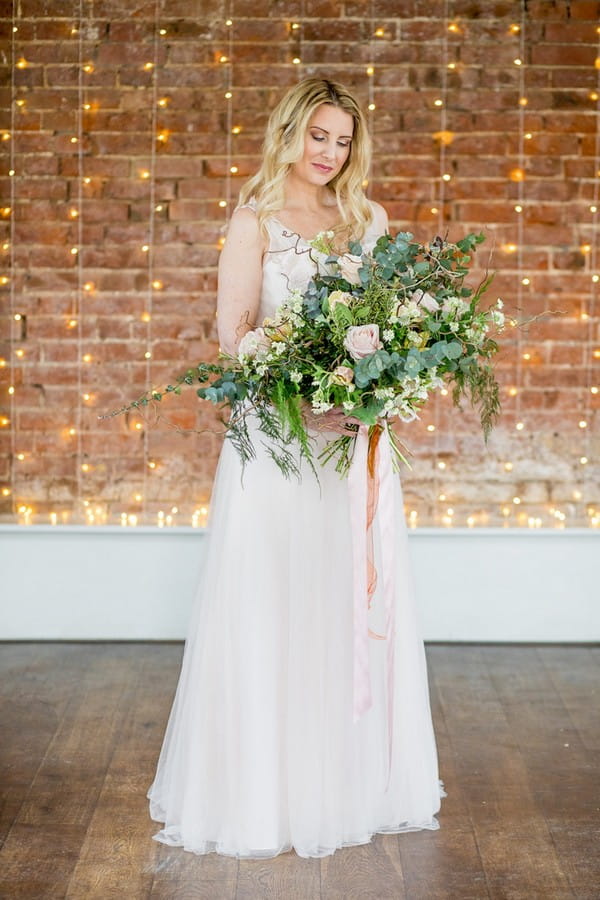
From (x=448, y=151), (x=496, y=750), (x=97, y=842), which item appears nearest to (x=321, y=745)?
(x=97, y=842)

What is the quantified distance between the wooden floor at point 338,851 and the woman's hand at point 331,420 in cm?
100

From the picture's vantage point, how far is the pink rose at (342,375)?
2.40m

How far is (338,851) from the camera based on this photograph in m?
2.73

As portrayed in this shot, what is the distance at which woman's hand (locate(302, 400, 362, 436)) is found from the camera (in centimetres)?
257

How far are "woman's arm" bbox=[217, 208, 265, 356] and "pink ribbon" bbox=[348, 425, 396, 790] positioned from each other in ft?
1.39

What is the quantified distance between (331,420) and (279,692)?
66 centimetres

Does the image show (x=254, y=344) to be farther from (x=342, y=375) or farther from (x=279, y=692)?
(x=279, y=692)

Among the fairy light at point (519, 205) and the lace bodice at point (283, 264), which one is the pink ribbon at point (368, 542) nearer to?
the lace bodice at point (283, 264)

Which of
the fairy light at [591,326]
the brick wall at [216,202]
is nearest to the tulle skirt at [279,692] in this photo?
the brick wall at [216,202]

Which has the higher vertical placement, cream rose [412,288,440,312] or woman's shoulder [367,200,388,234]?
woman's shoulder [367,200,388,234]

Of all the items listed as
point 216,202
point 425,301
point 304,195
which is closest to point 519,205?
point 216,202

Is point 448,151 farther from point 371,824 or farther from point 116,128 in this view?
point 371,824

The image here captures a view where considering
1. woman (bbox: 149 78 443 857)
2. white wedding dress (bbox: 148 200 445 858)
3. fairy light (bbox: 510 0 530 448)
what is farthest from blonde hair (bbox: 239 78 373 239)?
fairy light (bbox: 510 0 530 448)

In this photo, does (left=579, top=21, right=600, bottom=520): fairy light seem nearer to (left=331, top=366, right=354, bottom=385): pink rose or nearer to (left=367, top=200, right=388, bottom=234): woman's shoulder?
(left=367, top=200, right=388, bottom=234): woman's shoulder
